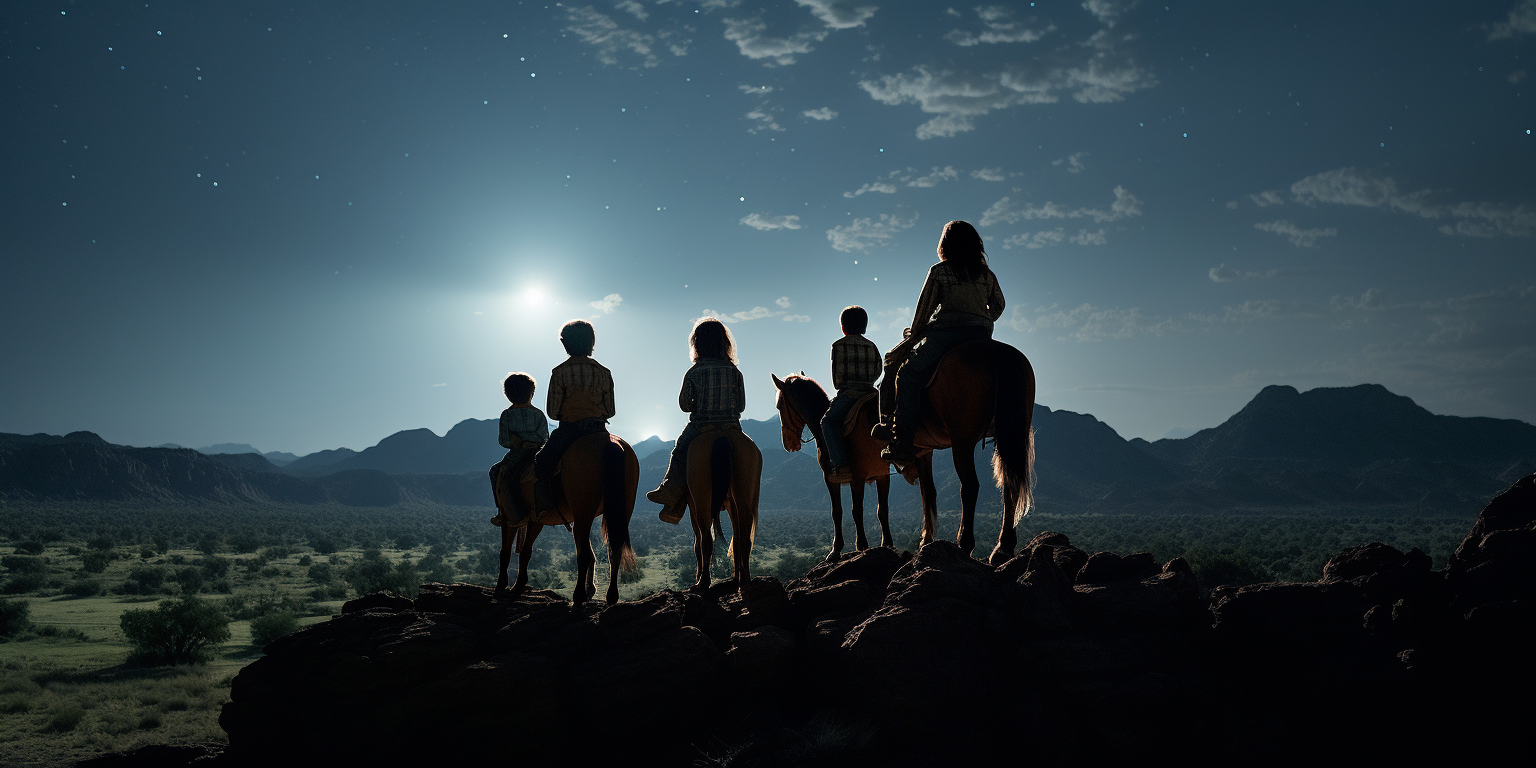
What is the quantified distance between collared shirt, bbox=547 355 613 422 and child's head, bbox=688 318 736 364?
3.60 ft

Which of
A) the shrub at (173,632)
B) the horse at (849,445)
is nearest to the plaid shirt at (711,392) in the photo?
the horse at (849,445)

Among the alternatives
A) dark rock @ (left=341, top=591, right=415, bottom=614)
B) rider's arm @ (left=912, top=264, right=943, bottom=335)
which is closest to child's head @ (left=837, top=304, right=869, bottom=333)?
rider's arm @ (left=912, top=264, right=943, bottom=335)

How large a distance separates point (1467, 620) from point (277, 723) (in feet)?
31.1

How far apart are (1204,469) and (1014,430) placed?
11456 cm

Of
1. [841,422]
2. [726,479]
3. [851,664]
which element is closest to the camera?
[851,664]

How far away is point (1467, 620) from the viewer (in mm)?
4949

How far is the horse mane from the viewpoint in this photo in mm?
8672

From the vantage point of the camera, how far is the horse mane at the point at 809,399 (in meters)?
8.67

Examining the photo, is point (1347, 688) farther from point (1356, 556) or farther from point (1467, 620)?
point (1356, 556)

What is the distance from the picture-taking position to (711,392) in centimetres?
756

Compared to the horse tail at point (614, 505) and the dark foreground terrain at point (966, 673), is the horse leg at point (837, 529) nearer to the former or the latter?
the dark foreground terrain at point (966, 673)

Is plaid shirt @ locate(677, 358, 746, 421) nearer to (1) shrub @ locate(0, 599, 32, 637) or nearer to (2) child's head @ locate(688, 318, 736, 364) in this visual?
(2) child's head @ locate(688, 318, 736, 364)

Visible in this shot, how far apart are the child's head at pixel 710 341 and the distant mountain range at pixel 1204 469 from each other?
244 feet

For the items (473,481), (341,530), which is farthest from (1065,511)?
(473,481)
